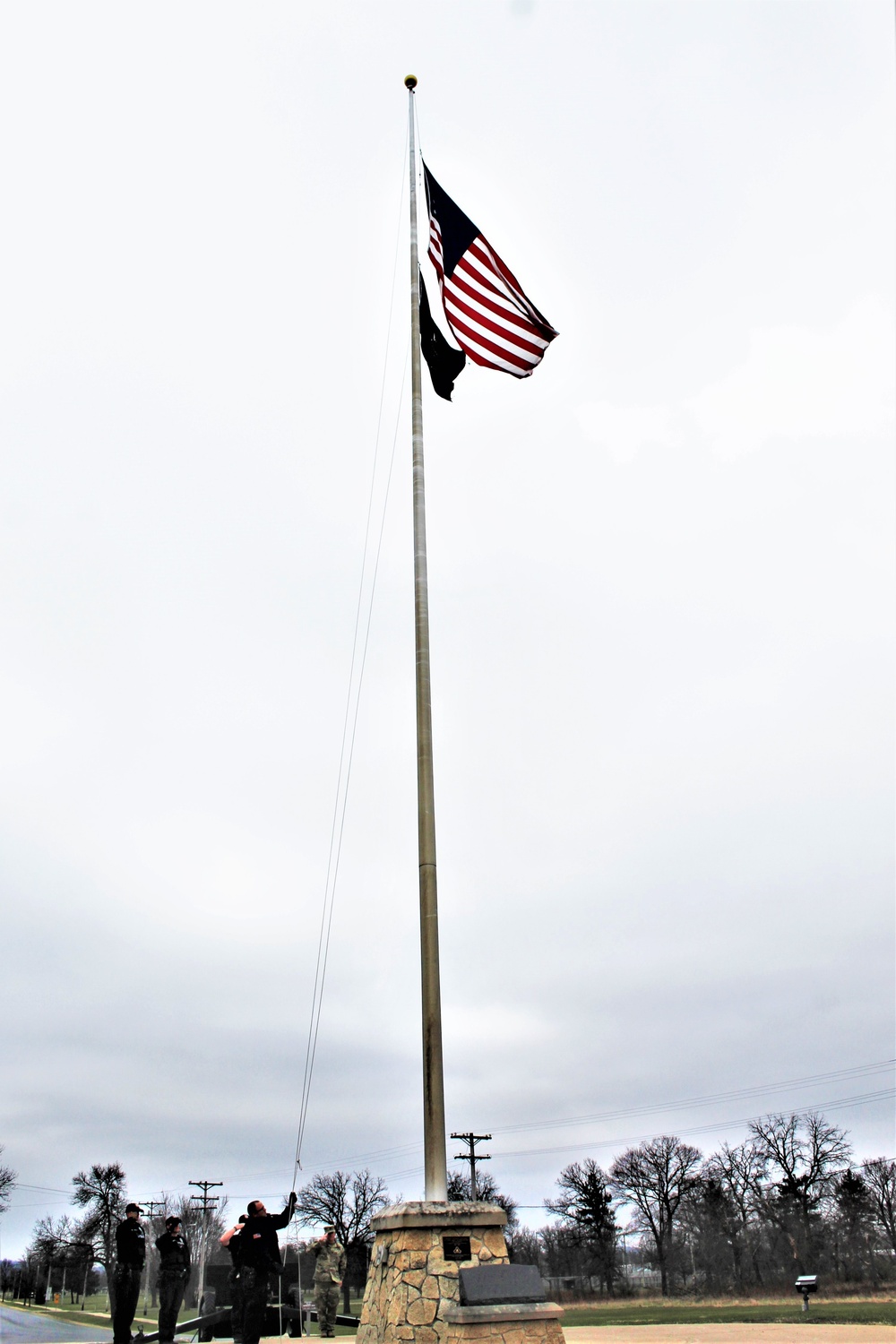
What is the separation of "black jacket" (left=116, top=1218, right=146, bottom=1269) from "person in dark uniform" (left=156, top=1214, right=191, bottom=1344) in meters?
0.20

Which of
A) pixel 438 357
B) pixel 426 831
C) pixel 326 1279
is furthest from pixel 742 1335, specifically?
pixel 438 357

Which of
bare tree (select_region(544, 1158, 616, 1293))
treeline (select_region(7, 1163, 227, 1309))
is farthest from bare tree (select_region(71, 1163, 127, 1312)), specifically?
bare tree (select_region(544, 1158, 616, 1293))

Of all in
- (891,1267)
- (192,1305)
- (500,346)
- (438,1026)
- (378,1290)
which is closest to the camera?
(378,1290)

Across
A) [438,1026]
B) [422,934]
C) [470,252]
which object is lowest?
[438,1026]

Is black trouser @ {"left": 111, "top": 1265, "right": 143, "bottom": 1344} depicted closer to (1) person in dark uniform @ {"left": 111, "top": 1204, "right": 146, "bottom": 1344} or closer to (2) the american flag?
(1) person in dark uniform @ {"left": 111, "top": 1204, "right": 146, "bottom": 1344}

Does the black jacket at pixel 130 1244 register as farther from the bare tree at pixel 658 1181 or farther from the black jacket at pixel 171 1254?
the bare tree at pixel 658 1181

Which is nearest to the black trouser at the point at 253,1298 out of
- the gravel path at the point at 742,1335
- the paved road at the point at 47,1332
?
the paved road at the point at 47,1332

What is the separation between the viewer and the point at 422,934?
388 inches

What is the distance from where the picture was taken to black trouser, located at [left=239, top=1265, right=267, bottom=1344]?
952 cm

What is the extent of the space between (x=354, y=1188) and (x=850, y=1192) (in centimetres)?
3531

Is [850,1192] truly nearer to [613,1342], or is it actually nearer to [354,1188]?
[354,1188]

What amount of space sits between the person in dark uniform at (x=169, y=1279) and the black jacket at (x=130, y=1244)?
20 cm

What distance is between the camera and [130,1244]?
1004 centimetres

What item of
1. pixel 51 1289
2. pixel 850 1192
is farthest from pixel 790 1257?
pixel 51 1289
